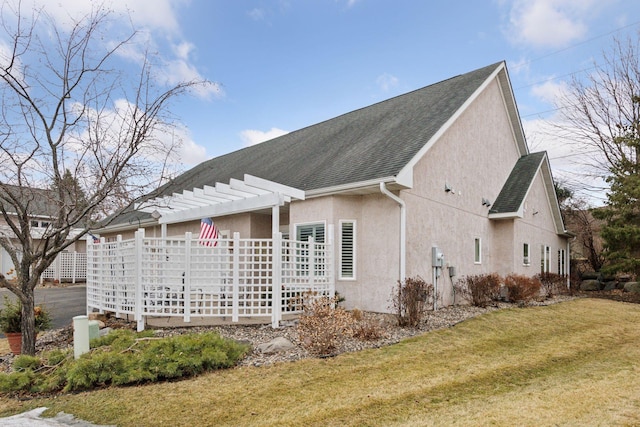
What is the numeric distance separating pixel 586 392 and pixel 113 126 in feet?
31.0

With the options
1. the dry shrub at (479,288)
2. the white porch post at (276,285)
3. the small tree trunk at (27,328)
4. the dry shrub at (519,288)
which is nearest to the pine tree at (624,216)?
the dry shrub at (519,288)

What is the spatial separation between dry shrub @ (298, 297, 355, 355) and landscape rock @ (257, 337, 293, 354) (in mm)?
277

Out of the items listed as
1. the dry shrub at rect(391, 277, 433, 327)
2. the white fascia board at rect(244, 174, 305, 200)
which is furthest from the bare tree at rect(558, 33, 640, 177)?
the white fascia board at rect(244, 174, 305, 200)

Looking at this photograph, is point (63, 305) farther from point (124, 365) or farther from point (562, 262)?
point (562, 262)

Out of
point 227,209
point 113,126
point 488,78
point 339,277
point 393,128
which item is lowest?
point 339,277

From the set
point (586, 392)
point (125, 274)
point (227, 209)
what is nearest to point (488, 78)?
point (227, 209)

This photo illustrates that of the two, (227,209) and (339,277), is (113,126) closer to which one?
(227,209)

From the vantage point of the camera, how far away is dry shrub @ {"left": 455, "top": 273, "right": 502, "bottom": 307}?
40.7 feet

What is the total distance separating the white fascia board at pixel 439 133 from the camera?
32.8 ft

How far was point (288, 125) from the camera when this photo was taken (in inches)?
932

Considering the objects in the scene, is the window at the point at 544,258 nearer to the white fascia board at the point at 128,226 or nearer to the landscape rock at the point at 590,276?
the landscape rock at the point at 590,276

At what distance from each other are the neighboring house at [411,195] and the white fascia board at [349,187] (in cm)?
3

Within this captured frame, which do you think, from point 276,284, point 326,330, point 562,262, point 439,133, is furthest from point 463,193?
point 562,262

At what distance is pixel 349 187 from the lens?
10.5m
